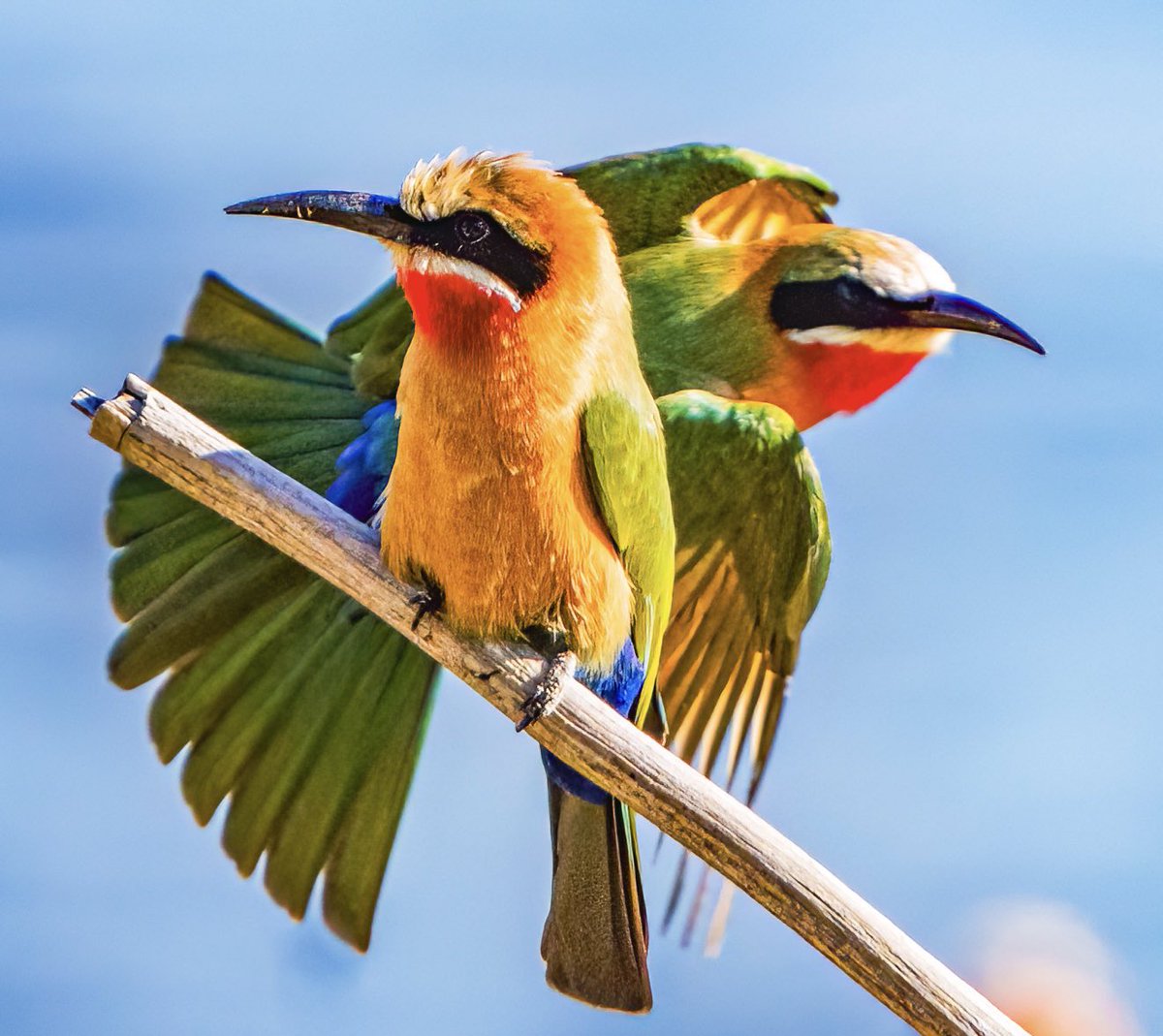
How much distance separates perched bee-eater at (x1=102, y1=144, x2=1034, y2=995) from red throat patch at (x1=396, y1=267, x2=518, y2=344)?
1.38ft

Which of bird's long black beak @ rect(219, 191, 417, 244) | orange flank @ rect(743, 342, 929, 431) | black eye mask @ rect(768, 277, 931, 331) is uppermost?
black eye mask @ rect(768, 277, 931, 331)

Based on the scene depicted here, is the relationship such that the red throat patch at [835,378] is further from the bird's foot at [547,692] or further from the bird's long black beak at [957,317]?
the bird's foot at [547,692]

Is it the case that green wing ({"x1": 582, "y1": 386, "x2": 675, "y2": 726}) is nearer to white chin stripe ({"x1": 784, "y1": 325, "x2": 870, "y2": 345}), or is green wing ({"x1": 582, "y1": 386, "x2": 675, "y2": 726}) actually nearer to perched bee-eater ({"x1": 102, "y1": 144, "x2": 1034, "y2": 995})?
perched bee-eater ({"x1": 102, "y1": 144, "x2": 1034, "y2": 995})

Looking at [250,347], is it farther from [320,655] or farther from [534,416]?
[534,416]

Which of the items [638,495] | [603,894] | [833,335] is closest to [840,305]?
[833,335]

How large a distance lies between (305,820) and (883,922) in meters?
0.74

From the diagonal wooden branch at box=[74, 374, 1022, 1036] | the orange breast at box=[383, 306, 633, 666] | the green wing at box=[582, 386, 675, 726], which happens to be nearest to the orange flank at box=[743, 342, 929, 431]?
the green wing at box=[582, 386, 675, 726]

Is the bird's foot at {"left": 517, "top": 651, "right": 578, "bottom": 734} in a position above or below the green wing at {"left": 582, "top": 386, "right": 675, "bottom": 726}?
below

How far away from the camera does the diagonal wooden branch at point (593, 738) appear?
141cm

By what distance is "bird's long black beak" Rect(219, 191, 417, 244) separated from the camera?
1.34 metres

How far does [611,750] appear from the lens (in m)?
1.44

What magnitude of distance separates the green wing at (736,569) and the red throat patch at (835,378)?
0.07 meters

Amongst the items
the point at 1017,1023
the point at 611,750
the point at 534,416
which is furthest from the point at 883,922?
the point at 534,416

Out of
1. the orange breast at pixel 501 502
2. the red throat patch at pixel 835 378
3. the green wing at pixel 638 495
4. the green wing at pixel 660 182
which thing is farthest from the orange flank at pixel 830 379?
the orange breast at pixel 501 502
